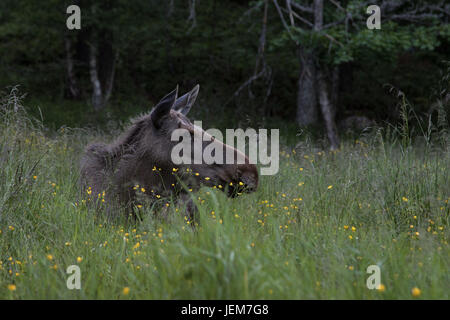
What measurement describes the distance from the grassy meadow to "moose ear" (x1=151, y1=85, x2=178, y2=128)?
990 millimetres

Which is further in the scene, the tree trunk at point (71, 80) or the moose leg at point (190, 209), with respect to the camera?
the tree trunk at point (71, 80)

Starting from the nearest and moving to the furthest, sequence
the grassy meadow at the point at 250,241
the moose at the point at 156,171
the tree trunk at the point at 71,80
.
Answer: the grassy meadow at the point at 250,241
the moose at the point at 156,171
the tree trunk at the point at 71,80

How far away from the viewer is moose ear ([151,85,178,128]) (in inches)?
186

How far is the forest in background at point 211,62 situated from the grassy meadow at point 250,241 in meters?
7.66

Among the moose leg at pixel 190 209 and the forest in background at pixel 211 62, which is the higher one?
the forest in background at pixel 211 62

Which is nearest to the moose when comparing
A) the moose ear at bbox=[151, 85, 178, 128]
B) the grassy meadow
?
the moose ear at bbox=[151, 85, 178, 128]

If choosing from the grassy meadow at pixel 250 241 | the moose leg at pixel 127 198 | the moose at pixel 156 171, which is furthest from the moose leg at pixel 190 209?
the moose leg at pixel 127 198

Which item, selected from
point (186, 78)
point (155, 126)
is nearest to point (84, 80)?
point (186, 78)

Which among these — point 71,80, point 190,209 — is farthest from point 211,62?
point 190,209

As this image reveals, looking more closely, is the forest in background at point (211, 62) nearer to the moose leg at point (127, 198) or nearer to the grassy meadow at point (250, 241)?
the grassy meadow at point (250, 241)

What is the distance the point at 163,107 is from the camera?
15.7ft

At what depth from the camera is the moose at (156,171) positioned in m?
4.49

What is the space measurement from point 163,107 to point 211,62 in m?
13.5

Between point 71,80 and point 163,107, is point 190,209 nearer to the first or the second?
point 163,107
